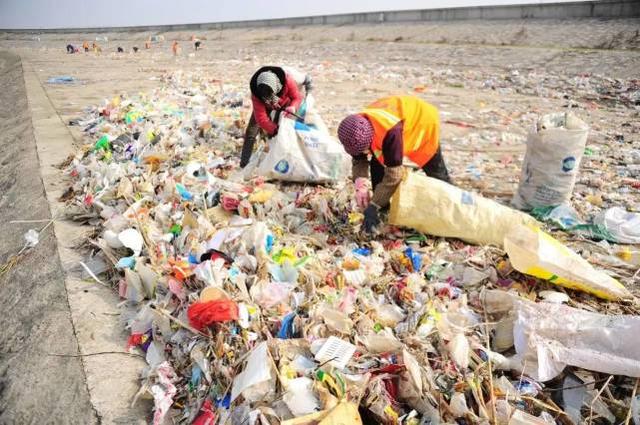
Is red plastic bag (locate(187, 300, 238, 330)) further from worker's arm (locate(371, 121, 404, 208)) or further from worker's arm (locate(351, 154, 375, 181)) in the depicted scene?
worker's arm (locate(351, 154, 375, 181))

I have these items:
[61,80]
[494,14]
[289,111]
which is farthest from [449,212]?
[494,14]

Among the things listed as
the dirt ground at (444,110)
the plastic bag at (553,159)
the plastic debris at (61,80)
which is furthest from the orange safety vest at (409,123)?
the plastic debris at (61,80)

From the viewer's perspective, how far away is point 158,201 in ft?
11.7

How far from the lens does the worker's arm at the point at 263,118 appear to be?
151 inches

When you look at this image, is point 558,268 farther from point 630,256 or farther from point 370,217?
point 370,217

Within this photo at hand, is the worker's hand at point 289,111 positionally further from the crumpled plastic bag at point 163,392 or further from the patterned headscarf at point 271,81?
the crumpled plastic bag at point 163,392

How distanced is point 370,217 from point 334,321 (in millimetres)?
1007

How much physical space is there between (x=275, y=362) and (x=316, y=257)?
963mm

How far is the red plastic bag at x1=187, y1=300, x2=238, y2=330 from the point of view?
201cm

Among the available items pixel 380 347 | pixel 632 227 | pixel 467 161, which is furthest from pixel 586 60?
pixel 380 347

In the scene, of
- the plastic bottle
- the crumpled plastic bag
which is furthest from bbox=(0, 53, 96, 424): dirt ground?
the plastic bottle

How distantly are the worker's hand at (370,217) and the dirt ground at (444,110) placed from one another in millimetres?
1613

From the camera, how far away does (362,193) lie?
3.09m

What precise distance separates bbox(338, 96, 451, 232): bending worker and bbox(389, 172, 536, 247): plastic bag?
0.12 m
